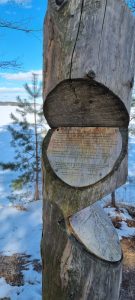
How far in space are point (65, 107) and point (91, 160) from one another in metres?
0.30

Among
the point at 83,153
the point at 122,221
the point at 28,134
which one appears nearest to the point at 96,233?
the point at 83,153

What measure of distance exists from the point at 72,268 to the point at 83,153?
0.62 metres

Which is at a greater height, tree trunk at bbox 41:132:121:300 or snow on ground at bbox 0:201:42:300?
tree trunk at bbox 41:132:121:300

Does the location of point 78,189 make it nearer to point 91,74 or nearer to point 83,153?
point 83,153

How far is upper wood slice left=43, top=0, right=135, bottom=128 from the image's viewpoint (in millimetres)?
1419

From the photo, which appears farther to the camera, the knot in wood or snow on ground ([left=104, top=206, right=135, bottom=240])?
snow on ground ([left=104, top=206, right=135, bottom=240])

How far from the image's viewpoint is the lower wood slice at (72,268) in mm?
1695

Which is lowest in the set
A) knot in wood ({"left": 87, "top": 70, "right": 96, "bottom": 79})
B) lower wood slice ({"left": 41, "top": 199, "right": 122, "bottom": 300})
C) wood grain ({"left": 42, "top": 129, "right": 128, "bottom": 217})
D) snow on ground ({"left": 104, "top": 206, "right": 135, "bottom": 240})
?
snow on ground ({"left": 104, "top": 206, "right": 135, "bottom": 240})

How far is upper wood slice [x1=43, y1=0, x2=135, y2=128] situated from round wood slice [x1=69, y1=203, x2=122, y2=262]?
557 millimetres

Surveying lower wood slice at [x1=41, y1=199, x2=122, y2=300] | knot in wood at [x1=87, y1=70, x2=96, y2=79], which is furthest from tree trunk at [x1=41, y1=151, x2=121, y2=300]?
knot in wood at [x1=87, y1=70, x2=96, y2=79]

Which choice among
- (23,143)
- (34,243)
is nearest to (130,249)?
(34,243)

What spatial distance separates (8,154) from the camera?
76.4ft

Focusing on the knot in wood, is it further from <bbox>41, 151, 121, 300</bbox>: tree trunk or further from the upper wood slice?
<bbox>41, 151, 121, 300</bbox>: tree trunk

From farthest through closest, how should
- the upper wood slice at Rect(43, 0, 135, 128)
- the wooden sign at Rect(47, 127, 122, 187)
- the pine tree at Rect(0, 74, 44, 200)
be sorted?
the pine tree at Rect(0, 74, 44, 200) → the wooden sign at Rect(47, 127, 122, 187) → the upper wood slice at Rect(43, 0, 135, 128)
